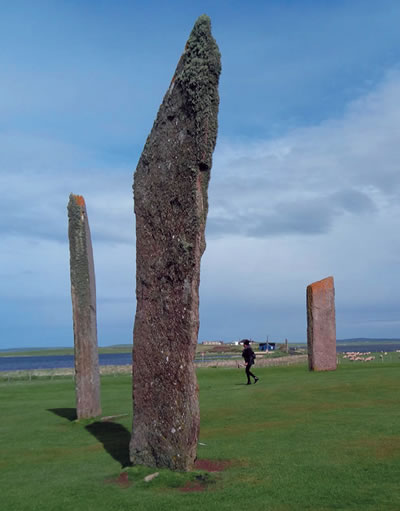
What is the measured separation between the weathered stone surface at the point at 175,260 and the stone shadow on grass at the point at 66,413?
671cm

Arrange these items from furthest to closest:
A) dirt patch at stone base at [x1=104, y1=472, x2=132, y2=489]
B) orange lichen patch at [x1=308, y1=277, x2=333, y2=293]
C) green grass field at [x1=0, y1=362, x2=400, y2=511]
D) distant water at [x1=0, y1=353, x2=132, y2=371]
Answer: distant water at [x1=0, y1=353, x2=132, y2=371] → orange lichen patch at [x1=308, y1=277, x2=333, y2=293] → dirt patch at stone base at [x1=104, y1=472, x2=132, y2=489] → green grass field at [x1=0, y1=362, x2=400, y2=511]

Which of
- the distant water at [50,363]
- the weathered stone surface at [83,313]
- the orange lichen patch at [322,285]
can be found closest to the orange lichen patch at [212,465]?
the weathered stone surface at [83,313]

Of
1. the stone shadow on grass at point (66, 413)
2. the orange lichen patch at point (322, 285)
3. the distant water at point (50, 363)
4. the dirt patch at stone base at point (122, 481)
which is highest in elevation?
the orange lichen patch at point (322, 285)

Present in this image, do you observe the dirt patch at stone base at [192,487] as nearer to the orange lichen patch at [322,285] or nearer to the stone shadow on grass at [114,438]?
the stone shadow on grass at [114,438]

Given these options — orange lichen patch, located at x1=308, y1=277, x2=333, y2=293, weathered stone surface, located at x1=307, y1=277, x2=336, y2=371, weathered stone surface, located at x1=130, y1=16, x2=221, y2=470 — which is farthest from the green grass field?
orange lichen patch, located at x1=308, y1=277, x2=333, y2=293

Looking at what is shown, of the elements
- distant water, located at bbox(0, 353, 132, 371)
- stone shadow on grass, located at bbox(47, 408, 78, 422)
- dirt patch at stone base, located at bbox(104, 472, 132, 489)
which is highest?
dirt patch at stone base, located at bbox(104, 472, 132, 489)

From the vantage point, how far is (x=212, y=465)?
902 centimetres

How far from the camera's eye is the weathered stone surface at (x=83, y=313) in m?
14.9

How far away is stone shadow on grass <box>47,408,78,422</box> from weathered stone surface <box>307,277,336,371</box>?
10.3 metres

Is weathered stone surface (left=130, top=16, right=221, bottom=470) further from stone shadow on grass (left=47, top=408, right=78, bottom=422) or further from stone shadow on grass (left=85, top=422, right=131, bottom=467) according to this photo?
stone shadow on grass (left=47, top=408, right=78, bottom=422)

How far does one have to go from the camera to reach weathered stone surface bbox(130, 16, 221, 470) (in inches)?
339

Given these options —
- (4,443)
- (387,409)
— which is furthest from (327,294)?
(4,443)

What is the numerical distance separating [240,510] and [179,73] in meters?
6.21

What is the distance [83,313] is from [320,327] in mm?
11460
